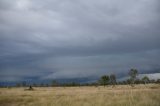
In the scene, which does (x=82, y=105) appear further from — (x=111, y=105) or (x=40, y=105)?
(x=40, y=105)

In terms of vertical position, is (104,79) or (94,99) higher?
(104,79)

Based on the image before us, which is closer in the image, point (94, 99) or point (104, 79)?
point (94, 99)

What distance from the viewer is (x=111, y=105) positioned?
18.6 metres

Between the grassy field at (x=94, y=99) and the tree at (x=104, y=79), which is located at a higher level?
the tree at (x=104, y=79)

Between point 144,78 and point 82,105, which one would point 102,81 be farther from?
Result: point 82,105

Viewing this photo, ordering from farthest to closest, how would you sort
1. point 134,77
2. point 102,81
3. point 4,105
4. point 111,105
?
point 102,81 < point 134,77 < point 4,105 < point 111,105

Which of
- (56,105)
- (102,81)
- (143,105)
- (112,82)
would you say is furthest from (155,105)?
(112,82)

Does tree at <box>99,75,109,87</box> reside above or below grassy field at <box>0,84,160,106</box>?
above

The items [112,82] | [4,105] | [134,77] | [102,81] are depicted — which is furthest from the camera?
[112,82]

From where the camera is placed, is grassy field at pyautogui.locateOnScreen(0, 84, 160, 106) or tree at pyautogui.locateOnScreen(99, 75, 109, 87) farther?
tree at pyautogui.locateOnScreen(99, 75, 109, 87)

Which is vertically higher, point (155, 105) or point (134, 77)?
point (134, 77)

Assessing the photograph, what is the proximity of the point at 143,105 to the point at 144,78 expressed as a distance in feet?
525

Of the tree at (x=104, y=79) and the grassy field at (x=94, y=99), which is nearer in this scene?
the grassy field at (x=94, y=99)

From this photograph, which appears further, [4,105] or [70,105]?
[4,105]
